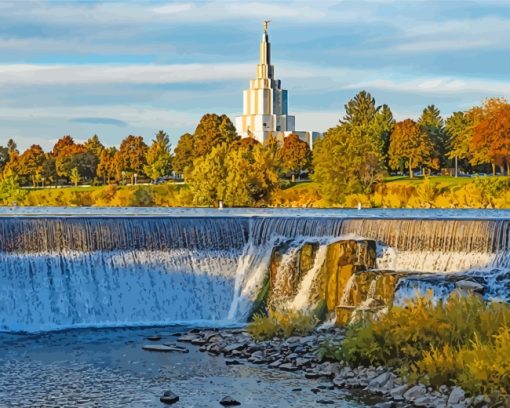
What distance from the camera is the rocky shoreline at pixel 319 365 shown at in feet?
Result: 47.4

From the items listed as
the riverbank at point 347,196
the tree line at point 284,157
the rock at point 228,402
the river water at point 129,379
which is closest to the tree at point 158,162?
the tree line at point 284,157

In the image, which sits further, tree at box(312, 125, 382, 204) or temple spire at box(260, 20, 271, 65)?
temple spire at box(260, 20, 271, 65)

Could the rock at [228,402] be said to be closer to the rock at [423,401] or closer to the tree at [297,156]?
the rock at [423,401]

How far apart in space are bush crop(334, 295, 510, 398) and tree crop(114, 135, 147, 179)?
64674mm

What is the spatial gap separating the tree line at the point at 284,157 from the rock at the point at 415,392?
3500cm

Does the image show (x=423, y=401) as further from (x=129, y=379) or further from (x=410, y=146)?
(x=410, y=146)

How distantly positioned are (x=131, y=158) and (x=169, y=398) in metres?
67.0

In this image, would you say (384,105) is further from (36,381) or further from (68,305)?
(36,381)

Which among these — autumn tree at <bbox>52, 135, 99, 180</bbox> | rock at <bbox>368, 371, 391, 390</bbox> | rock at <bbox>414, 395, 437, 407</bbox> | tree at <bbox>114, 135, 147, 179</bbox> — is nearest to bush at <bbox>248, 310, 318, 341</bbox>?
rock at <bbox>368, 371, 391, 390</bbox>

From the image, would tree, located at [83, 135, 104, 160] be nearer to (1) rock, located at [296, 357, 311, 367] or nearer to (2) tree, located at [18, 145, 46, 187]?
(2) tree, located at [18, 145, 46, 187]

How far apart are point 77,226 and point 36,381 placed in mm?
9002

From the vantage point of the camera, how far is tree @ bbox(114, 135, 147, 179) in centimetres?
8094

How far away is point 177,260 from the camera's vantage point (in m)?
25.3

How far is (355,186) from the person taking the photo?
171ft
